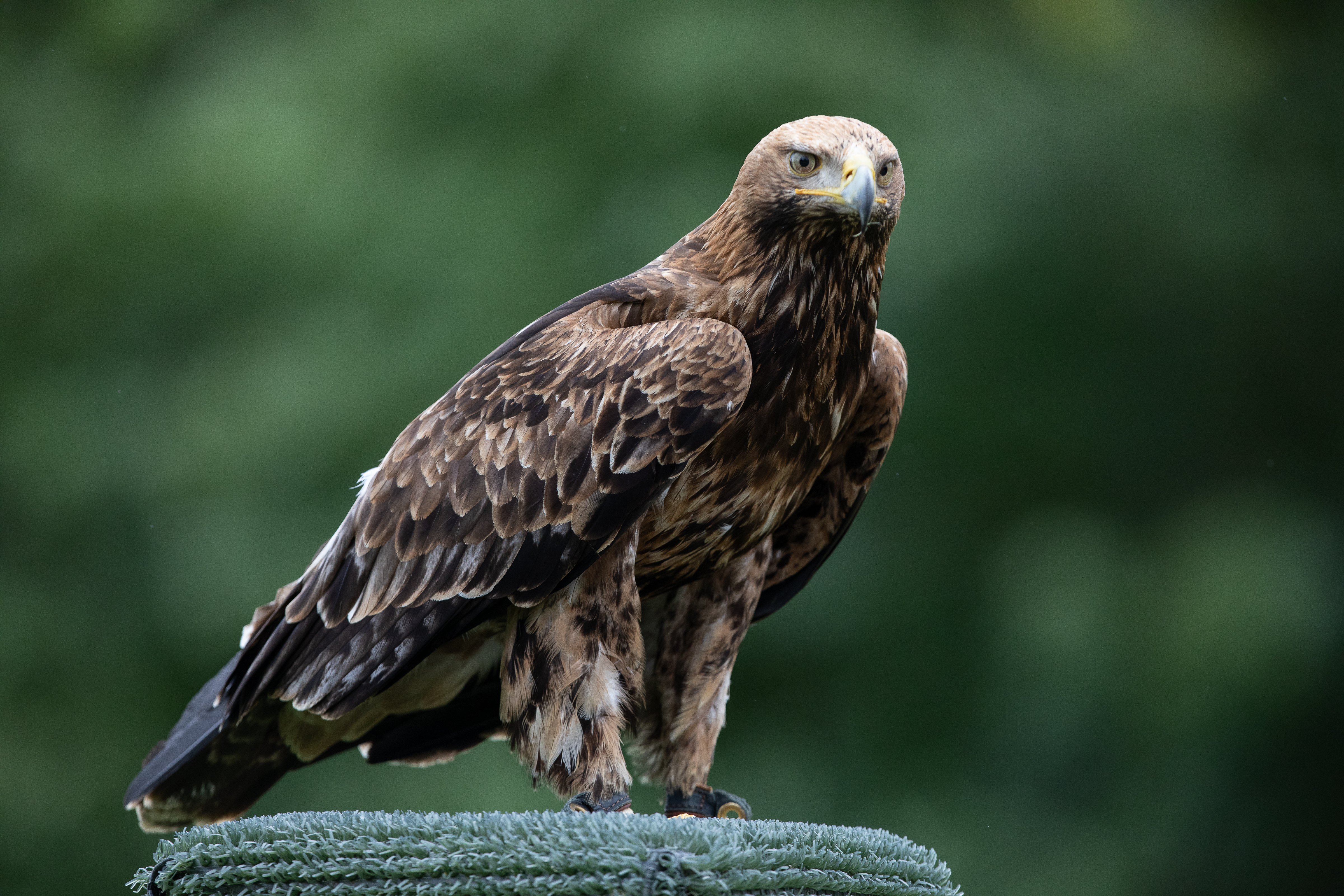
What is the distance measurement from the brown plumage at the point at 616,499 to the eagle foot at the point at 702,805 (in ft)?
0.21

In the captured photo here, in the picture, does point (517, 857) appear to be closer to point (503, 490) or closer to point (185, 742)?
point (503, 490)

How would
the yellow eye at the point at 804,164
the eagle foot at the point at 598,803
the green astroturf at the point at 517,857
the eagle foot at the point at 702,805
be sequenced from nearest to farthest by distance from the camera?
the green astroturf at the point at 517,857, the eagle foot at the point at 598,803, the yellow eye at the point at 804,164, the eagle foot at the point at 702,805

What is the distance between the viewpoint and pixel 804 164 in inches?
120

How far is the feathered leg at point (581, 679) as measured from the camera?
2.99 m

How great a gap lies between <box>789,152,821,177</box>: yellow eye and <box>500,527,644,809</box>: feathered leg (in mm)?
929

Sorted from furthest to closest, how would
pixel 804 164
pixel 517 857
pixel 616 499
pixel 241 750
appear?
1. pixel 241 750
2. pixel 804 164
3. pixel 616 499
4. pixel 517 857

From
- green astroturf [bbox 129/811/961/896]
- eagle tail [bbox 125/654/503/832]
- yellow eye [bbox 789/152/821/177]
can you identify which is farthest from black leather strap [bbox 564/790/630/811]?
yellow eye [bbox 789/152/821/177]

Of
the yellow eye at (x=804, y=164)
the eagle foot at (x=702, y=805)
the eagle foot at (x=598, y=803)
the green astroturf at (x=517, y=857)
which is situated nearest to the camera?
the green astroturf at (x=517, y=857)

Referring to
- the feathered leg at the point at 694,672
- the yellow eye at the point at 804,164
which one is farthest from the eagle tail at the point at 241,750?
the yellow eye at the point at 804,164

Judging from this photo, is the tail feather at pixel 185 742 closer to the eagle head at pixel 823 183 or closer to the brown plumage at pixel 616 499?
the brown plumage at pixel 616 499

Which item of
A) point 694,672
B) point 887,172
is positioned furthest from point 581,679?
point 887,172

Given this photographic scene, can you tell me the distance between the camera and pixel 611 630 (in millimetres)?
3057

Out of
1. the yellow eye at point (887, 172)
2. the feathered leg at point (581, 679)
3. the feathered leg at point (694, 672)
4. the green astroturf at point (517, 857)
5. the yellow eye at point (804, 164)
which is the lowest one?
the green astroturf at point (517, 857)

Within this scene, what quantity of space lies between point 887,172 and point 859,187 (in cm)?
21
